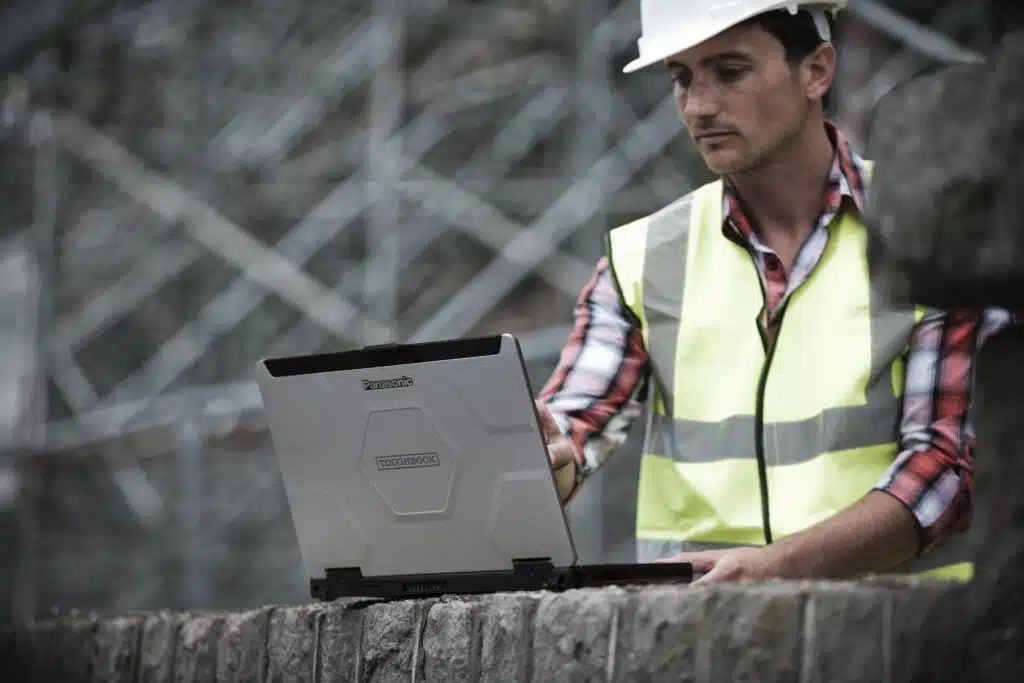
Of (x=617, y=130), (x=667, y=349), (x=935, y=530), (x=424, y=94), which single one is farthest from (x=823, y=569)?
(x=424, y=94)

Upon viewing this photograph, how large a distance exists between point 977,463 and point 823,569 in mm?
1098

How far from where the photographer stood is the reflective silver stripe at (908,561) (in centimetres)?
261

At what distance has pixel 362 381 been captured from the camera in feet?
6.81

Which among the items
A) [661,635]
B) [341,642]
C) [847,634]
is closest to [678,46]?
[341,642]

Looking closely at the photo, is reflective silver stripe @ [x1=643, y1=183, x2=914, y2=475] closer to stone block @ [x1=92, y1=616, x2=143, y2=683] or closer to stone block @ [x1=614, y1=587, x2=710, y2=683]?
stone block @ [x1=92, y1=616, x2=143, y2=683]

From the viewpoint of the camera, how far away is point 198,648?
2.38 m

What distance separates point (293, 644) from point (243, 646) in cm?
12

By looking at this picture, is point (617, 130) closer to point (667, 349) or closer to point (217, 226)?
point (217, 226)

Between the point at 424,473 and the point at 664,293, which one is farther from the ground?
the point at 664,293

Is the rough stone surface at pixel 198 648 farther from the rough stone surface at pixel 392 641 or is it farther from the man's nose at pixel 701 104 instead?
the man's nose at pixel 701 104

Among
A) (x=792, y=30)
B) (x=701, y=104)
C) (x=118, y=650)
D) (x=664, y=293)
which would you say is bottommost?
(x=118, y=650)

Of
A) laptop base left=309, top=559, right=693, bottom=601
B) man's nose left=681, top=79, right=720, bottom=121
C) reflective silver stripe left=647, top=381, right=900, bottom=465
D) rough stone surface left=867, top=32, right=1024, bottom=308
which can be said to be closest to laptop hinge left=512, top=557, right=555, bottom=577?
laptop base left=309, top=559, right=693, bottom=601

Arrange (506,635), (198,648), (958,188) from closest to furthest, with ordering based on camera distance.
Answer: (958,188) < (506,635) < (198,648)

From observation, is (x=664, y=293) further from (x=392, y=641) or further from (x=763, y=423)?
(x=392, y=641)
